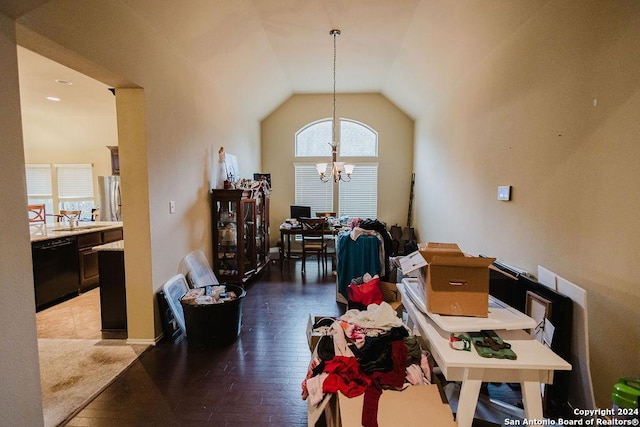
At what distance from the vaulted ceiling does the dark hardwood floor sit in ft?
7.74

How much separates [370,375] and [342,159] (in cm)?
521

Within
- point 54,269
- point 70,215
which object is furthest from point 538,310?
point 70,215

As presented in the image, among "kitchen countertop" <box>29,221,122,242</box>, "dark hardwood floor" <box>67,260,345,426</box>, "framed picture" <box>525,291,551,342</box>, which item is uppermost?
"kitchen countertop" <box>29,221,122,242</box>

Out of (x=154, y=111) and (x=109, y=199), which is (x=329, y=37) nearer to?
(x=154, y=111)

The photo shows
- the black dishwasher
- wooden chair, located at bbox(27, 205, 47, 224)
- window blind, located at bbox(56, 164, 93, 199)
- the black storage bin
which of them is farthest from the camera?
window blind, located at bbox(56, 164, 93, 199)

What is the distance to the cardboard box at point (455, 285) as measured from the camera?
1.46 m

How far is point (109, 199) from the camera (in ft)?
16.6

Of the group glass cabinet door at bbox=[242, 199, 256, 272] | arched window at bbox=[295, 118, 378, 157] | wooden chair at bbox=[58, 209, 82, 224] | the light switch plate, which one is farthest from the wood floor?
arched window at bbox=[295, 118, 378, 157]

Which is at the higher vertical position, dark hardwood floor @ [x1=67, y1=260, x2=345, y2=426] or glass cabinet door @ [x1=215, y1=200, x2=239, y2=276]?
glass cabinet door @ [x1=215, y1=200, x2=239, y2=276]

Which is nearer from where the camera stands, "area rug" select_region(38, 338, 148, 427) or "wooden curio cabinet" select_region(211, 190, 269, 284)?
"area rug" select_region(38, 338, 148, 427)

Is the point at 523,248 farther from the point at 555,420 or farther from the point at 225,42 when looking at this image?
the point at 225,42

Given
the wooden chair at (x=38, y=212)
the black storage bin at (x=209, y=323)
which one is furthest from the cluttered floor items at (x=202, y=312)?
the wooden chair at (x=38, y=212)

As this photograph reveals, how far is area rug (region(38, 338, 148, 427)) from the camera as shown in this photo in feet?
6.49

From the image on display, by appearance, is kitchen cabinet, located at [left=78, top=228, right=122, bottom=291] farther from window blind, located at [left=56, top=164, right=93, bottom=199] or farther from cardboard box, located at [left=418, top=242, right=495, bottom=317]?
cardboard box, located at [left=418, top=242, right=495, bottom=317]
